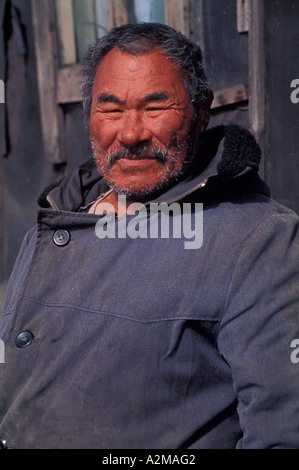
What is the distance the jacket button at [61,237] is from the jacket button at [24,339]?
1.03 feet

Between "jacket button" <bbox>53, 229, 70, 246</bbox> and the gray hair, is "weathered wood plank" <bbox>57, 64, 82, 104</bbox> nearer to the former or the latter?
the gray hair

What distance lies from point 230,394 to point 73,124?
10.0ft

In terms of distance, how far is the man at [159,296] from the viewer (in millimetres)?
1542

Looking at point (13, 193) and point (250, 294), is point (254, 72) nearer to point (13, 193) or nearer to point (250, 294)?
point (250, 294)

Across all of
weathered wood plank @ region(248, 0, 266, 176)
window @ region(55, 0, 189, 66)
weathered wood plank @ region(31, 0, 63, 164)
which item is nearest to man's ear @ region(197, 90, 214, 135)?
weathered wood plank @ region(248, 0, 266, 176)

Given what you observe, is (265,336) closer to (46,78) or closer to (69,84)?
(69,84)

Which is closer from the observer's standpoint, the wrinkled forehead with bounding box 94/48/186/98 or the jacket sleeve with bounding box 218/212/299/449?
the jacket sleeve with bounding box 218/212/299/449

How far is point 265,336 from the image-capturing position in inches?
59.2

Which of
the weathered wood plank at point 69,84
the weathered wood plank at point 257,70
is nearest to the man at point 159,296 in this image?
the weathered wood plank at point 257,70

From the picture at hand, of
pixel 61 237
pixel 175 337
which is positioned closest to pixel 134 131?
pixel 61 237

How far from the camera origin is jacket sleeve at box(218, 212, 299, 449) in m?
1.46

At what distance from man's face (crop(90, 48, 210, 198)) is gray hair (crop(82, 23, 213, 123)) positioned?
28 millimetres

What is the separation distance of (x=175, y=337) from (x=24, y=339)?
0.49 m
